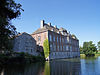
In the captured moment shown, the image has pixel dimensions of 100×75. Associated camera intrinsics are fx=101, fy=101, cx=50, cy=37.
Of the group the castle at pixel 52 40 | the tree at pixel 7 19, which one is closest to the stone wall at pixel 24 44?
the castle at pixel 52 40

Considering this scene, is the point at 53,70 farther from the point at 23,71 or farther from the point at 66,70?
the point at 23,71

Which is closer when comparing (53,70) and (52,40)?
(53,70)

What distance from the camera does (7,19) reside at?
456 inches

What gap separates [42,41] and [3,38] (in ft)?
83.1


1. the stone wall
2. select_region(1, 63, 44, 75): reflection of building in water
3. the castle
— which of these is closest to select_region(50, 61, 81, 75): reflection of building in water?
select_region(1, 63, 44, 75): reflection of building in water

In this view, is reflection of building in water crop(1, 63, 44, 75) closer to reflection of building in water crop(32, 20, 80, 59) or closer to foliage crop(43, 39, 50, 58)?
foliage crop(43, 39, 50, 58)

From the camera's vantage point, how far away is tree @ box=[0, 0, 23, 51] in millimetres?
10203

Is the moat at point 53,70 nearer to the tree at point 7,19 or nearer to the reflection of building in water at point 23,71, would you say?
the reflection of building in water at point 23,71

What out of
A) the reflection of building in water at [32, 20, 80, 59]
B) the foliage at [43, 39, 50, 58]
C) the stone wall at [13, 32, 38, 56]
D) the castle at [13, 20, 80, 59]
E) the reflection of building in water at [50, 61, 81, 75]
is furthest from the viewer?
the reflection of building in water at [32, 20, 80, 59]

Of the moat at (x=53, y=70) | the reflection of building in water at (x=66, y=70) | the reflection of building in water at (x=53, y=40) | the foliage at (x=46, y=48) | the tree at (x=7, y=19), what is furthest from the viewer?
the reflection of building in water at (x=53, y=40)

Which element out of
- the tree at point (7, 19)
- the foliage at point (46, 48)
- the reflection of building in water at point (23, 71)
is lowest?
the reflection of building in water at point (23, 71)

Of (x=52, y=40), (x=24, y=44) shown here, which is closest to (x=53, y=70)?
(x=24, y=44)

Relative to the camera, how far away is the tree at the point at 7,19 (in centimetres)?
1020

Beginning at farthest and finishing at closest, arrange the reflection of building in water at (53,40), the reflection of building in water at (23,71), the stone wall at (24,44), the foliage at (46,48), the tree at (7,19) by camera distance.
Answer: the reflection of building in water at (53,40)
the foliage at (46,48)
the stone wall at (24,44)
the reflection of building in water at (23,71)
the tree at (7,19)
